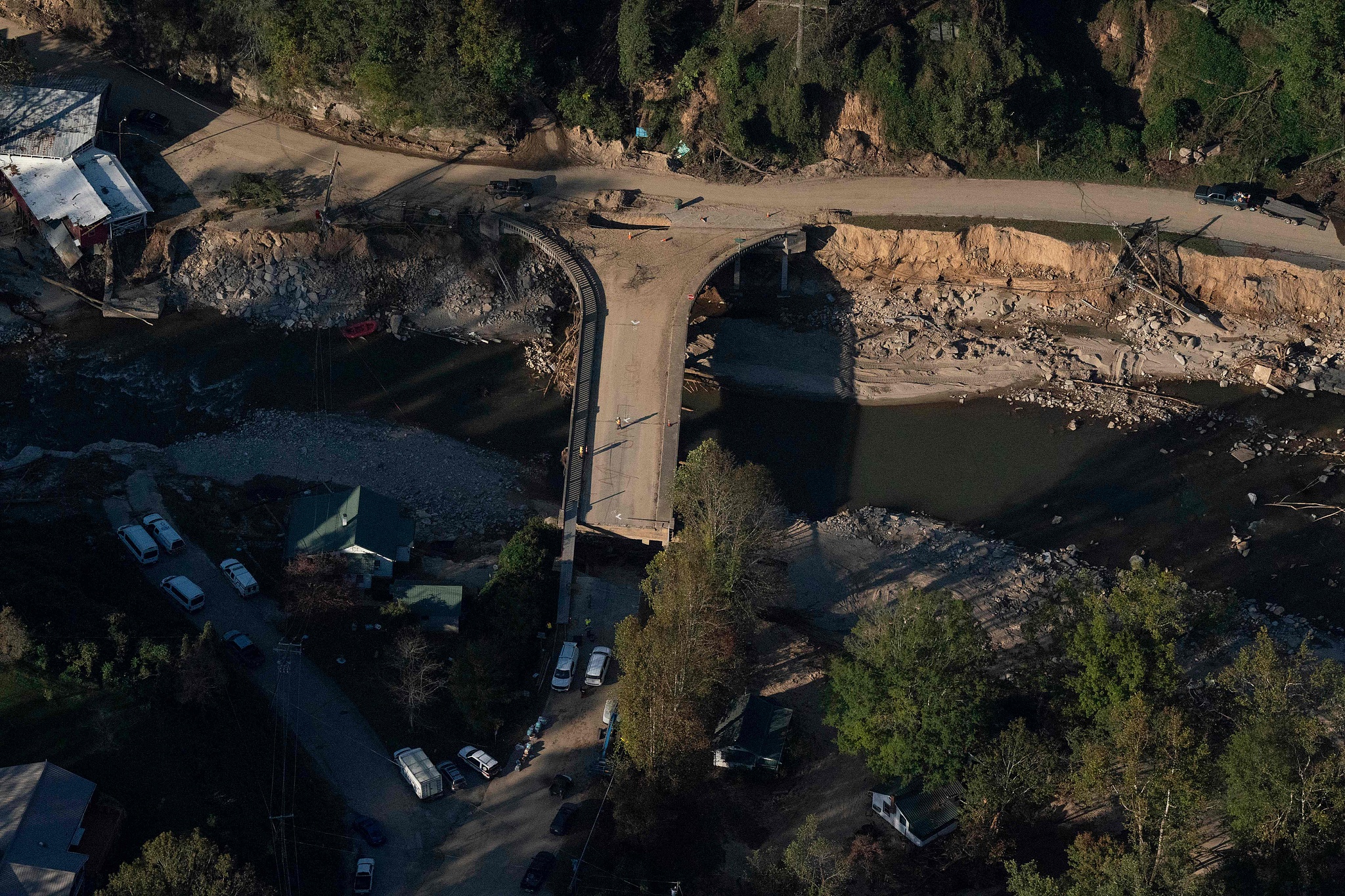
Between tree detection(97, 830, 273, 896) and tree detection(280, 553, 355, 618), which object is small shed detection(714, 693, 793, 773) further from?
tree detection(97, 830, 273, 896)

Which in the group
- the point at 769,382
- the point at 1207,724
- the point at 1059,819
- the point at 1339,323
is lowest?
the point at 1059,819

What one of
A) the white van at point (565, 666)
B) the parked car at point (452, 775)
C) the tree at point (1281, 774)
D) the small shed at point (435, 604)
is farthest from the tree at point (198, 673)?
the tree at point (1281, 774)

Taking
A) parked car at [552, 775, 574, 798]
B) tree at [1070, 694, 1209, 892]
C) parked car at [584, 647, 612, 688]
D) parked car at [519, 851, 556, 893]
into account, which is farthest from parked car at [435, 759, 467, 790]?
tree at [1070, 694, 1209, 892]

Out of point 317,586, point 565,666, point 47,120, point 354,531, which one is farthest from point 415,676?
point 47,120

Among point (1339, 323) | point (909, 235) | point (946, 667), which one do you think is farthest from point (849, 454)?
point (1339, 323)

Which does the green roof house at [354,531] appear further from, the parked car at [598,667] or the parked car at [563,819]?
the parked car at [563,819]

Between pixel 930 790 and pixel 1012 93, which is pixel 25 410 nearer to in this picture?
pixel 930 790
